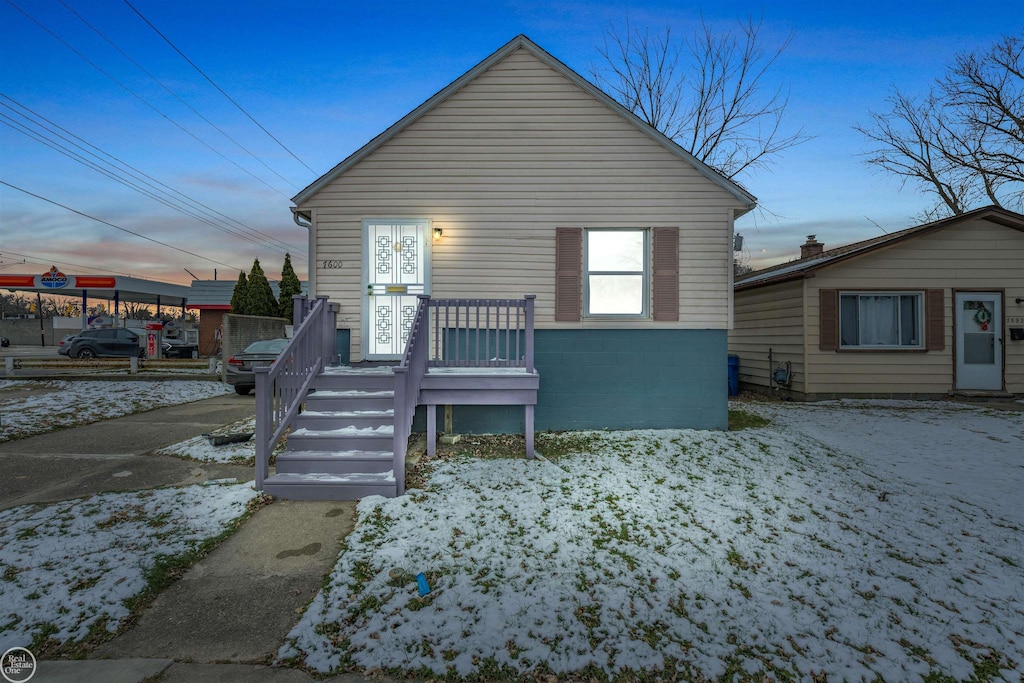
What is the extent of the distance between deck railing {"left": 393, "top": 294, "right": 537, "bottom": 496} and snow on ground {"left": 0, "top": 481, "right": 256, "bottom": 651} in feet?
5.24

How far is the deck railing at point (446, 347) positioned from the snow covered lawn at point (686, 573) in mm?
742

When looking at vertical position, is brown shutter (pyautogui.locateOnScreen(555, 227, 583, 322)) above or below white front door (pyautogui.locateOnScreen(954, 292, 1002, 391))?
→ above

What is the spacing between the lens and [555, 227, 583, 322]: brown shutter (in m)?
6.84

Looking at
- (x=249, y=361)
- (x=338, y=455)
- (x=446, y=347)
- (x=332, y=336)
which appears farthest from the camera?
(x=249, y=361)

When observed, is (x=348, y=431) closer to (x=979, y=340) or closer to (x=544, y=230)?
(x=544, y=230)

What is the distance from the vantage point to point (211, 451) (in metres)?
6.04

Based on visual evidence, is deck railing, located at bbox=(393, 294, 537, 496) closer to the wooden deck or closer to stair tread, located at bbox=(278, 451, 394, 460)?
the wooden deck

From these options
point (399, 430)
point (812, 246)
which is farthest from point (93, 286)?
point (812, 246)

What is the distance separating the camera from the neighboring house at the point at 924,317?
31.8 ft

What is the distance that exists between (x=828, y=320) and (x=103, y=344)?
84.7 ft

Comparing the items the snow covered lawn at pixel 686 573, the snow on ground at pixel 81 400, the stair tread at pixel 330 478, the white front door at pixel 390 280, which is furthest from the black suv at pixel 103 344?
the snow covered lawn at pixel 686 573

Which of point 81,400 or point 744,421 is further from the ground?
point 81,400

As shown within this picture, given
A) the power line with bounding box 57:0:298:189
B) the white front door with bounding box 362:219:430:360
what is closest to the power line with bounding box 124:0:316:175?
the power line with bounding box 57:0:298:189

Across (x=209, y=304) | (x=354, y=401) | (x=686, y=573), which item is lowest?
(x=686, y=573)
